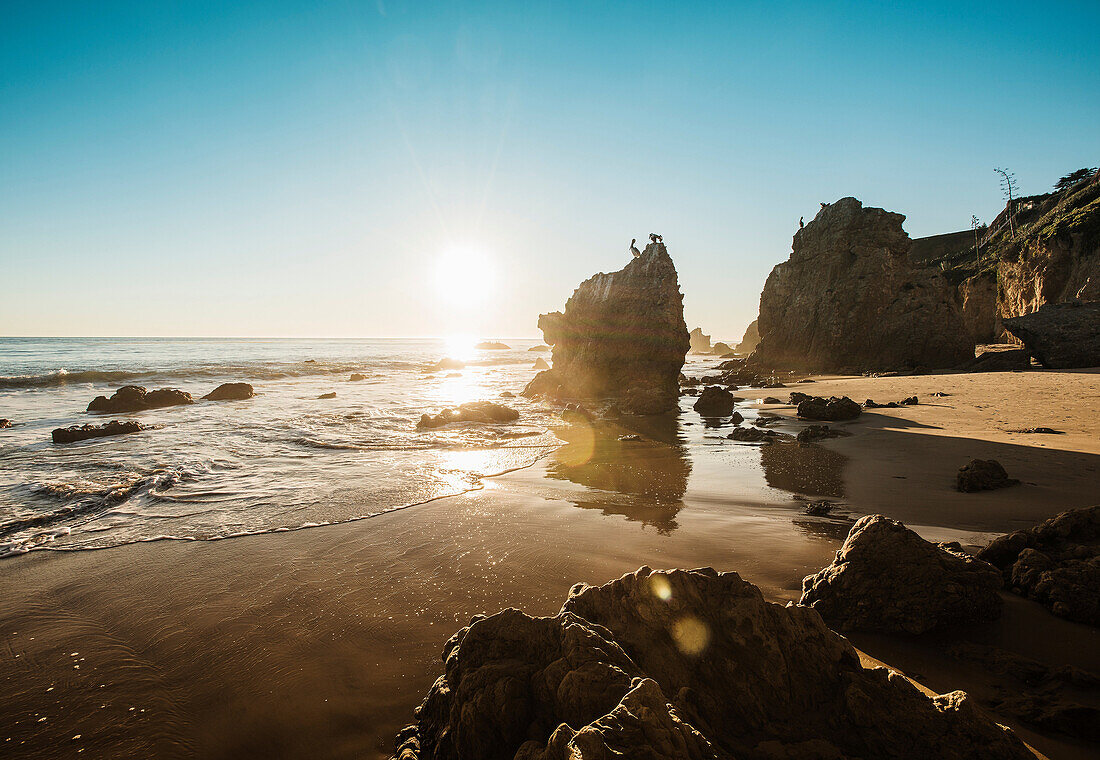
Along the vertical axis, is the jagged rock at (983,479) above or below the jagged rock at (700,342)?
below

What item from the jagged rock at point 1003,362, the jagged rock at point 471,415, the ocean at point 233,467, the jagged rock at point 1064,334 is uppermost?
the jagged rock at point 1064,334

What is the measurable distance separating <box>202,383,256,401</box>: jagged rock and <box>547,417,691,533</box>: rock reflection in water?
16498 millimetres

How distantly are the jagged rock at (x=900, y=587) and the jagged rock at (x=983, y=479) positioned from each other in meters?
3.53

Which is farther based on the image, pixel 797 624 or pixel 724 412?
pixel 724 412

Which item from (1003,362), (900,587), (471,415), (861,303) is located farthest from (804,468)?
(861,303)

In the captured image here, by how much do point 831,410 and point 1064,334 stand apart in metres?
16.2

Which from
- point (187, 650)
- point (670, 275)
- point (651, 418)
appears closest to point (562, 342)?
point (670, 275)

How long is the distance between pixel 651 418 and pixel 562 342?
886cm

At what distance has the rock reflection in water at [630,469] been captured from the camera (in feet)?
20.3

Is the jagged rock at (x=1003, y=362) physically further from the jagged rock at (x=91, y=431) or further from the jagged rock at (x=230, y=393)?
the jagged rock at (x=230, y=393)

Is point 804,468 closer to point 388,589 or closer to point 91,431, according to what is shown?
point 388,589

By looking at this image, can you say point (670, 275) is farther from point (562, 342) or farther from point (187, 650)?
point (187, 650)

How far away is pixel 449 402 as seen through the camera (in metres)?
19.0

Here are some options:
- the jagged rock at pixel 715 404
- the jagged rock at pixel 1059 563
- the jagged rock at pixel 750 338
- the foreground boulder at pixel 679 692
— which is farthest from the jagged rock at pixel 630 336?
the jagged rock at pixel 750 338
